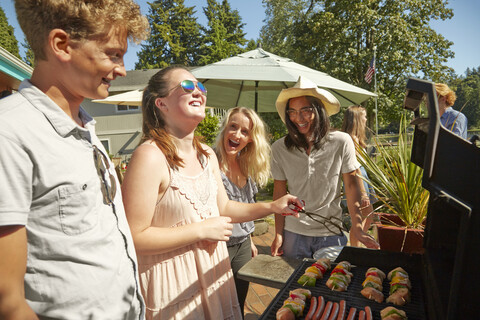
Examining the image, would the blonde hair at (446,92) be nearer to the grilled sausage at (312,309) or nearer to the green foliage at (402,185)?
the green foliage at (402,185)

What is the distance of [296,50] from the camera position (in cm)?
2248

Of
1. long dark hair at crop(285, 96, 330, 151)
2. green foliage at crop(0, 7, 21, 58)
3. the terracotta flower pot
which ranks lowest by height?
the terracotta flower pot

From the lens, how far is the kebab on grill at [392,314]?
51.0 inches

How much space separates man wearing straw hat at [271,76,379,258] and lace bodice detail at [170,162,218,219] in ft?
3.51

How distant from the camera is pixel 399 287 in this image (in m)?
1.51

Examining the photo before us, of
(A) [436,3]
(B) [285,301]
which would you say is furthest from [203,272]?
(A) [436,3]

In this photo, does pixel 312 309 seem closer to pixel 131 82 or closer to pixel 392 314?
pixel 392 314

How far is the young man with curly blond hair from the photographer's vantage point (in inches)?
32.0

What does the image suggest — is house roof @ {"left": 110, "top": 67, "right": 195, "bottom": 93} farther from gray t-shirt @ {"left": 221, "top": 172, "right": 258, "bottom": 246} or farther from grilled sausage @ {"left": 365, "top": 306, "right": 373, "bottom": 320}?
grilled sausage @ {"left": 365, "top": 306, "right": 373, "bottom": 320}

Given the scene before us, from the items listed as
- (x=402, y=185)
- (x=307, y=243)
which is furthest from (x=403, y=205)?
(x=307, y=243)

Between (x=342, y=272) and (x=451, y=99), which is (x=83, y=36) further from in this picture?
(x=451, y=99)

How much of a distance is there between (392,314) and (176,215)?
45.6 inches

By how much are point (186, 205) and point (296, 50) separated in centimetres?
2301

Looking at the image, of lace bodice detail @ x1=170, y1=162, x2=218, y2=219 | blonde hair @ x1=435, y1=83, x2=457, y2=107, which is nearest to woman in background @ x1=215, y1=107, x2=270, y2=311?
lace bodice detail @ x1=170, y1=162, x2=218, y2=219
